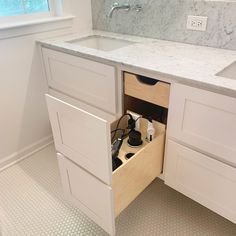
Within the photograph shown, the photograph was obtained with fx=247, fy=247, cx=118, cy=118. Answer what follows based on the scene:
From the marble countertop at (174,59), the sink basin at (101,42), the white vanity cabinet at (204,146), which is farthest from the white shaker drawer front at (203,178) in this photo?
the sink basin at (101,42)

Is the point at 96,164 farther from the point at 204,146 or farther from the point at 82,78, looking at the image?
the point at 82,78

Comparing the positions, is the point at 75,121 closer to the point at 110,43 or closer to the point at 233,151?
the point at 233,151

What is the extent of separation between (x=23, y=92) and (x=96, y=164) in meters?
1.06

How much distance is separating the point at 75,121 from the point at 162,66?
1.68 ft

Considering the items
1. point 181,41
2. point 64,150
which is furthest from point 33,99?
point 181,41

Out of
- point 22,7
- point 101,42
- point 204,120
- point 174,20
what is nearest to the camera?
point 204,120

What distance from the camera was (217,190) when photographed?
116cm

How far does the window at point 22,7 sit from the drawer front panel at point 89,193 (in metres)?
1.07

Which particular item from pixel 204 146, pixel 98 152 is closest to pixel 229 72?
pixel 204 146

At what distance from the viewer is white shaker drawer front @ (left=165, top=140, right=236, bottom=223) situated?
1.11 m

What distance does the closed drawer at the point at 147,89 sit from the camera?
3.92ft

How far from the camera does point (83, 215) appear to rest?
1464mm

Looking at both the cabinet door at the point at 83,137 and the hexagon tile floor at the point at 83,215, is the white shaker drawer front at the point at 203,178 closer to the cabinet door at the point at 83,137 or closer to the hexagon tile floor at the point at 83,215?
the hexagon tile floor at the point at 83,215

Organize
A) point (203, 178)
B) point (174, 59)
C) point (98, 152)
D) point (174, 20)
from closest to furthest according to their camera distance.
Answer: point (98, 152)
point (203, 178)
point (174, 59)
point (174, 20)
